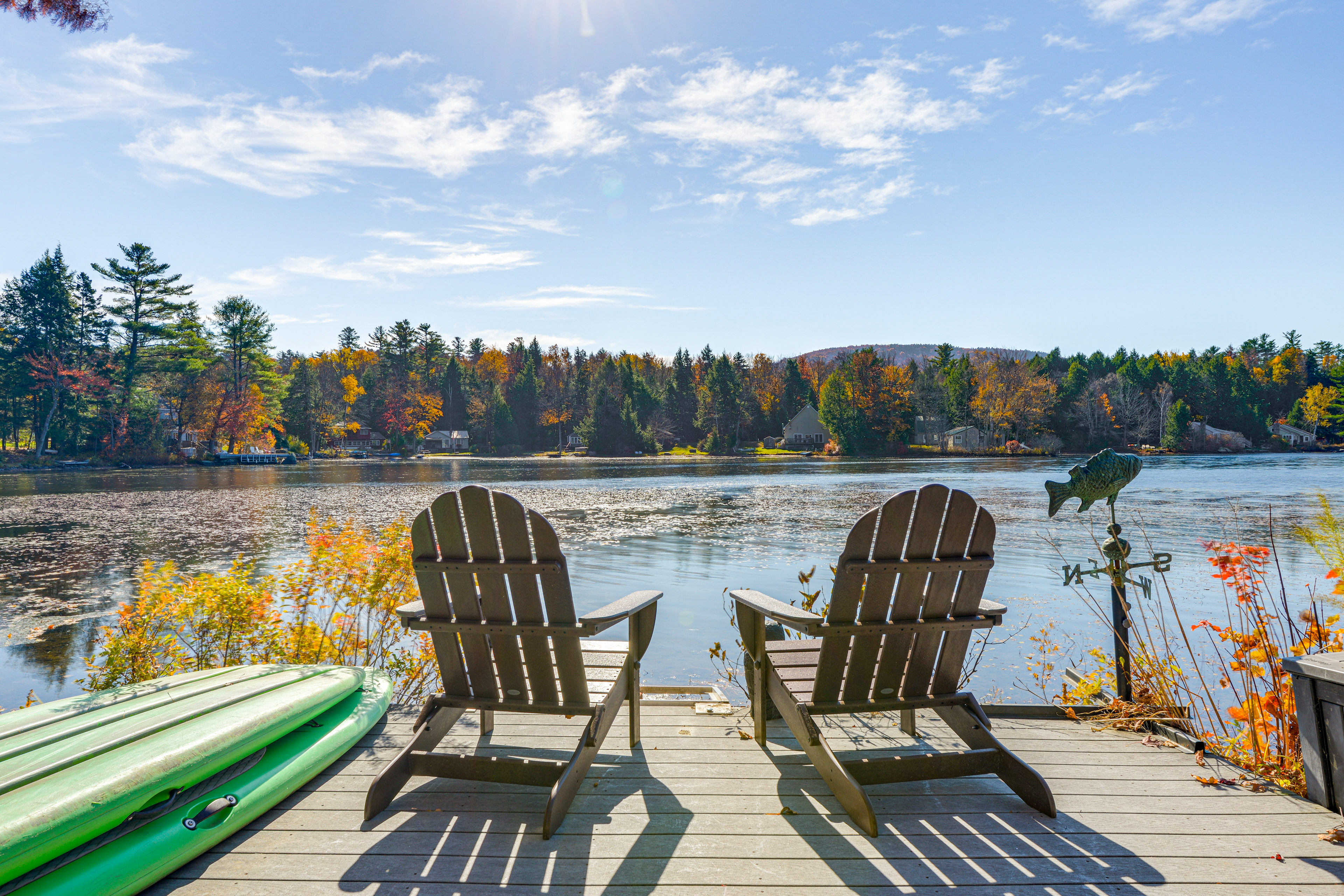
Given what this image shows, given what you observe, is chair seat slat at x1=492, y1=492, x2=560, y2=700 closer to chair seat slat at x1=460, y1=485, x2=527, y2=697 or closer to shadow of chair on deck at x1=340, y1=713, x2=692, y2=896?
chair seat slat at x1=460, y1=485, x2=527, y2=697

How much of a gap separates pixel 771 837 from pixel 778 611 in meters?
0.70

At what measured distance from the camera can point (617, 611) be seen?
258 cm

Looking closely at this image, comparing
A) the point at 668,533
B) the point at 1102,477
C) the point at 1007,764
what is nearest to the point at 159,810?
the point at 1007,764

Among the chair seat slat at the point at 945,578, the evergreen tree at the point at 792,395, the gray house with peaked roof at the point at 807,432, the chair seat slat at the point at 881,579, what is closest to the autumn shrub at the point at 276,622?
the chair seat slat at the point at 881,579

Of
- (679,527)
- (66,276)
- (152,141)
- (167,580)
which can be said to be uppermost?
(66,276)

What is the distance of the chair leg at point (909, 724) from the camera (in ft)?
10.2

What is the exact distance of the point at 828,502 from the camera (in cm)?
2056

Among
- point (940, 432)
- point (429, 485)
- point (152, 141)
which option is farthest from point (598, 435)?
point (152, 141)

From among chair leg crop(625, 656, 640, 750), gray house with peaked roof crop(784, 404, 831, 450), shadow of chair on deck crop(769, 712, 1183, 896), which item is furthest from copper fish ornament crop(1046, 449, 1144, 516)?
gray house with peaked roof crop(784, 404, 831, 450)

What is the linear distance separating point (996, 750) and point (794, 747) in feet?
2.59

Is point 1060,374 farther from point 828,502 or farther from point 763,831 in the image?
point 763,831

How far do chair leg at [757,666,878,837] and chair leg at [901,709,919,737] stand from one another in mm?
596

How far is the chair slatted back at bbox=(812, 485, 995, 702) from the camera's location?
2.40 metres

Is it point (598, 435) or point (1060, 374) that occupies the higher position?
point (1060, 374)
